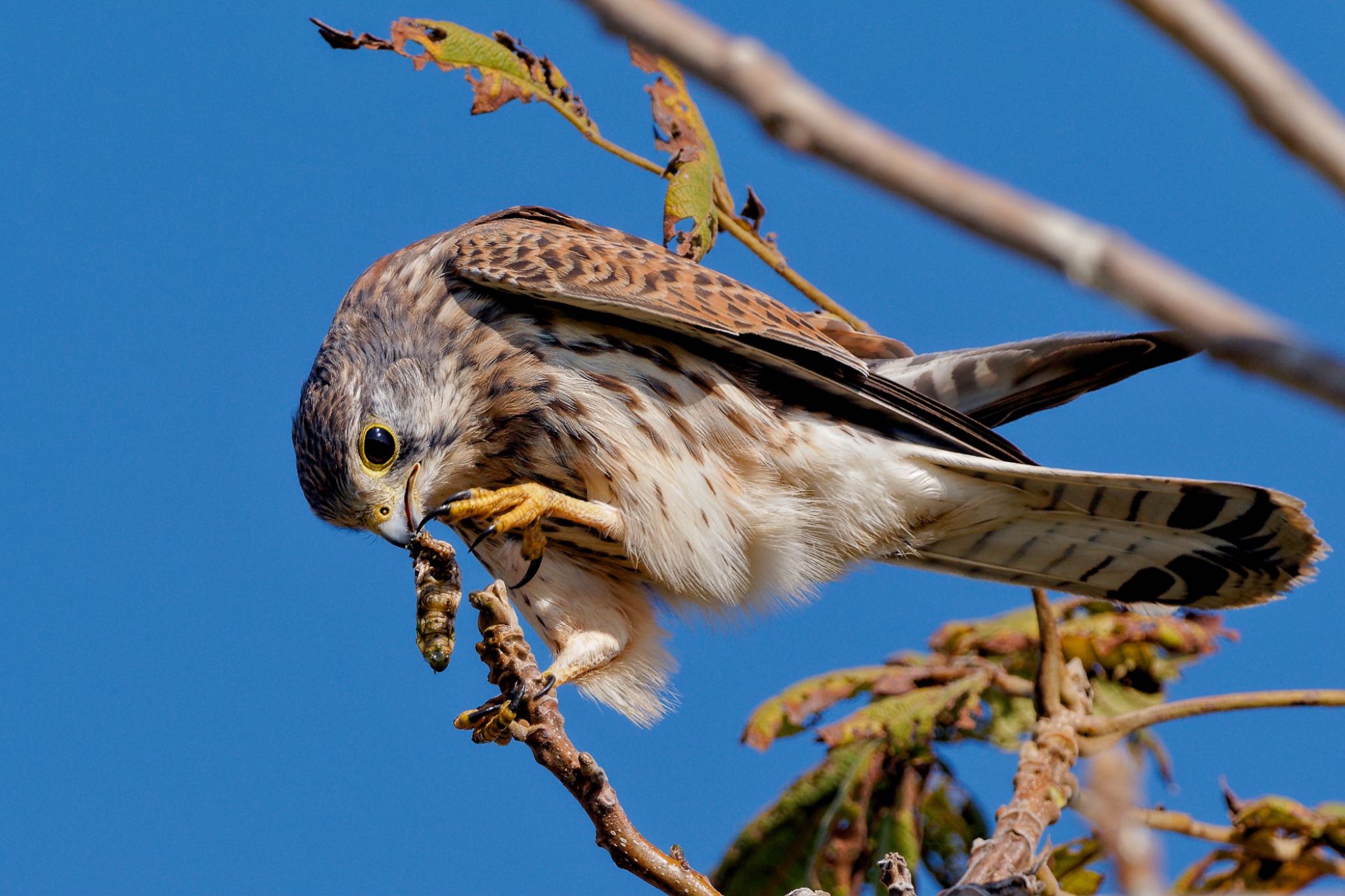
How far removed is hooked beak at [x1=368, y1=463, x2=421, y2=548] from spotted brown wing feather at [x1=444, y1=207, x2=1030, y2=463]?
55 cm

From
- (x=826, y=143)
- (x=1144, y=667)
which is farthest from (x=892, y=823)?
(x=826, y=143)

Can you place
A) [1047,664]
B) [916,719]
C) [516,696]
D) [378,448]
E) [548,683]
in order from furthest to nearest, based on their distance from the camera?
1. [916,719]
2. [378,448]
3. [1047,664]
4. [548,683]
5. [516,696]

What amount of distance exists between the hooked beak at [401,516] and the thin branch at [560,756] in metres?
0.65

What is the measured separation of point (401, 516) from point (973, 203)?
2995mm

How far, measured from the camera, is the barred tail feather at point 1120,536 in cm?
314

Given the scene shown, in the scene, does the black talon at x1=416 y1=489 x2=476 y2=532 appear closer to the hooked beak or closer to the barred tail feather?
the hooked beak

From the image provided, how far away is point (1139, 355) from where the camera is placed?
3.30 meters

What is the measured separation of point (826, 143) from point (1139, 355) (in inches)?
113

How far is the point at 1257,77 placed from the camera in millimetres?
558

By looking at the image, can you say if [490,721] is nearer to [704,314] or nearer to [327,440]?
[327,440]

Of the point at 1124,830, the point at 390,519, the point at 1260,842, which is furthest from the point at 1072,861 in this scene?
the point at 1124,830

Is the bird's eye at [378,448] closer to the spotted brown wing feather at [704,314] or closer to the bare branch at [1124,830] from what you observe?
the spotted brown wing feather at [704,314]

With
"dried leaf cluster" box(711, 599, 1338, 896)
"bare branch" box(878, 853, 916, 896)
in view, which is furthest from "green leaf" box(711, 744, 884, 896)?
"bare branch" box(878, 853, 916, 896)

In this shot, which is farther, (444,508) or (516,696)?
(444,508)
